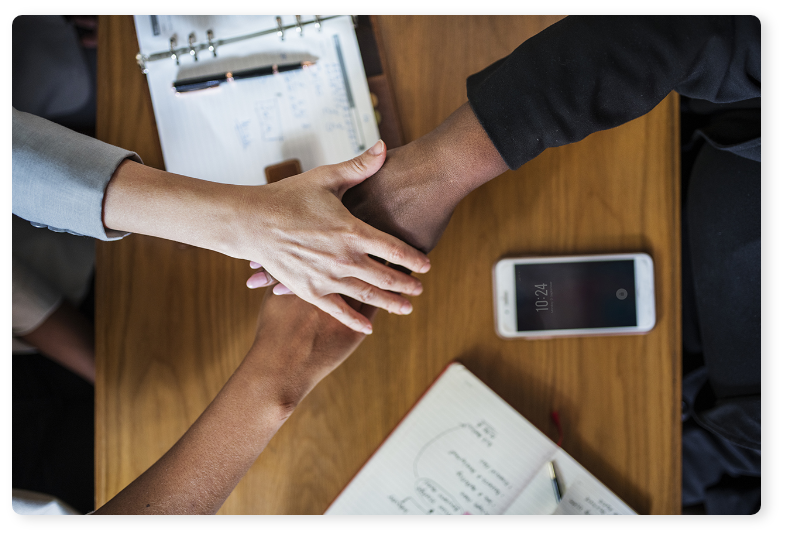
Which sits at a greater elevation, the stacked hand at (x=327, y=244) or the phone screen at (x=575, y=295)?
the stacked hand at (x=327, y=244)

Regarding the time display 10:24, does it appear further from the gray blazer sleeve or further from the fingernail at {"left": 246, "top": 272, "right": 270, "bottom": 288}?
the gray blazer sleeve

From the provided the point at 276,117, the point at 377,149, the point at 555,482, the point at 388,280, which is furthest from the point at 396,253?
the point at 555,482

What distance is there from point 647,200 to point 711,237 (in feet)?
0.62

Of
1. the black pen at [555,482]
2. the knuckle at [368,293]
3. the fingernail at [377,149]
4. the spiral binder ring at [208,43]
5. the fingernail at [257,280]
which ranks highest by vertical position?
the spiral binder ring at [208,43]

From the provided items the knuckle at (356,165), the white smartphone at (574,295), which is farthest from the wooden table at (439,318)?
the knuckle at (356,165)

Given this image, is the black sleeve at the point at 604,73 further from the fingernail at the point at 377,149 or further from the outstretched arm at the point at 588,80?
the fingernail at the point at 377,149

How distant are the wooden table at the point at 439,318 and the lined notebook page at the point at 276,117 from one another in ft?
0.18

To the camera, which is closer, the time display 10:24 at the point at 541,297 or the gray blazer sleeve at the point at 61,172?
the gray blazer sleeve at the point at 61,172

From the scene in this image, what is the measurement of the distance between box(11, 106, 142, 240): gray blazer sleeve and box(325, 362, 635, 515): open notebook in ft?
1.70

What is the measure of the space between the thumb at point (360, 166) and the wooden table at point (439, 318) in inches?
4.2

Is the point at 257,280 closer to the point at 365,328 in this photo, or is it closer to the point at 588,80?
the point at 365,328

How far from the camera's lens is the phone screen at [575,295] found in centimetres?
68

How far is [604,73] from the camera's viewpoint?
0.54 m

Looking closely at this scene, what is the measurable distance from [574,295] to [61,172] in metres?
0.73
